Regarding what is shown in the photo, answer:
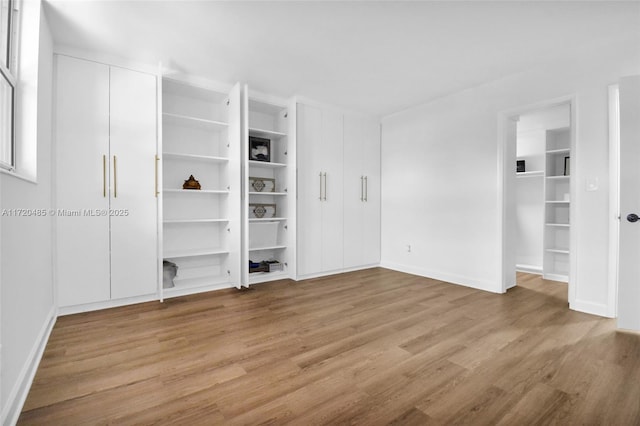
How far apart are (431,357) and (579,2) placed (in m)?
2.82

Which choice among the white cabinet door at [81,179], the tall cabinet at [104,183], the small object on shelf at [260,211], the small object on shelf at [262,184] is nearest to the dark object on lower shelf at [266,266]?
the small object on shelf at [260,211]

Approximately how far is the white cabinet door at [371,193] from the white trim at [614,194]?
2807 mm

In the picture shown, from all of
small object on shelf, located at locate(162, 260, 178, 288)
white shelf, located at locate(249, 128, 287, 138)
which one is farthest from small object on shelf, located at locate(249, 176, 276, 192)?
small object on shelf, located at locate(162, 260, 178, 288)

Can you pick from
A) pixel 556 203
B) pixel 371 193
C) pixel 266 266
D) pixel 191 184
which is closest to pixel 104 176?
pixel 191 184

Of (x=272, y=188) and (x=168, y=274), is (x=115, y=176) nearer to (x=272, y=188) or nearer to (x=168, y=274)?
(x=168, y=274)

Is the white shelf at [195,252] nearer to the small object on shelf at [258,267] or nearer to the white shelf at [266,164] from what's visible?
the small object on shelf at [258,267]

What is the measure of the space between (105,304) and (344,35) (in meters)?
3.42

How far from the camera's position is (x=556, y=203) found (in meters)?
4.43

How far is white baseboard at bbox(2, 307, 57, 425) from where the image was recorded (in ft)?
4.29

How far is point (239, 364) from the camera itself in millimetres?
1844

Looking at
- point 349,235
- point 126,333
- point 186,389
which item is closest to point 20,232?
point 126,333

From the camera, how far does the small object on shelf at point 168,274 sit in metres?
3.28

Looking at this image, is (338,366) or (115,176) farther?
(115,176)

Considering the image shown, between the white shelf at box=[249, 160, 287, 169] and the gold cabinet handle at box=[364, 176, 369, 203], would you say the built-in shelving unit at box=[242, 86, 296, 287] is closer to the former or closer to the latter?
the white shelf at box=[249, 160, 287, 169]
